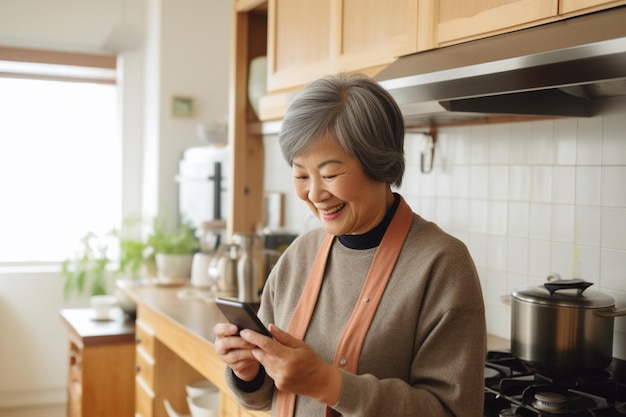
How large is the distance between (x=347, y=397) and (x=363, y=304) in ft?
0.66

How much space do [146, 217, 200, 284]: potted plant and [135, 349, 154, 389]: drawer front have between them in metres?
0.49

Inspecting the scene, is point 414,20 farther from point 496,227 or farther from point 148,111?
point 148,111

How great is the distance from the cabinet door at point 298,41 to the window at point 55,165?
98.2 inches

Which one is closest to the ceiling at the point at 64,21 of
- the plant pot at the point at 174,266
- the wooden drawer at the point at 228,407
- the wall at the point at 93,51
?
the wall at the point at 93,51

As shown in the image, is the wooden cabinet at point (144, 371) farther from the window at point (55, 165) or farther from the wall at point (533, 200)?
the window at point (55, 165)

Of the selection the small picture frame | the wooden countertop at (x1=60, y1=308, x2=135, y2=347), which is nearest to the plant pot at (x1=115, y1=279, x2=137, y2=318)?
the wooden countertop at (x1=60, y1=308, x2=135, y2=347)

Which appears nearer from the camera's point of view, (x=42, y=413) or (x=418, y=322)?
(x=418, y=322)

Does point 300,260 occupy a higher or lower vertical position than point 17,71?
lower

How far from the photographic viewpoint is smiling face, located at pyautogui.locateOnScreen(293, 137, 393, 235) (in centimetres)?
130

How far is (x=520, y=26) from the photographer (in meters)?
1.54

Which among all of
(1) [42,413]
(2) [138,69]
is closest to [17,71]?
(2) [138,69]

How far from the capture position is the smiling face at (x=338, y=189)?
1303mm

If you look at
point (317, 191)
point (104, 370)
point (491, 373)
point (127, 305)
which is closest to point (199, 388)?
point (104, 370)

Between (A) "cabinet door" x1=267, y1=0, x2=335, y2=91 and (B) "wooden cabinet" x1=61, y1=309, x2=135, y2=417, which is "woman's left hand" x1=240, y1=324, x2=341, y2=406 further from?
(B) "wooden cabinet" x1=61, y1=309, x2=135, y2=417
